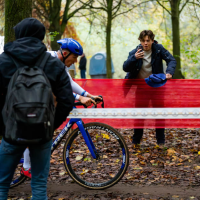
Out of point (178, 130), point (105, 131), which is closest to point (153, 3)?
point (178, 130)

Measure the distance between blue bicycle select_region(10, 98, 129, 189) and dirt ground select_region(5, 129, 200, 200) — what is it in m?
0.16

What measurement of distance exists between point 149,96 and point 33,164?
3.38 meters

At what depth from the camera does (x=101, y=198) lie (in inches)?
159

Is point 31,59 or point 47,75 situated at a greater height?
point 31,59

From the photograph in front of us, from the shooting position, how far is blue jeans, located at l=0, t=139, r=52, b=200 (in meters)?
2.66

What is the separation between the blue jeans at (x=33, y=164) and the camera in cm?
266

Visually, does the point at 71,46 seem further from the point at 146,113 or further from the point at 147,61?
the point at 147,61

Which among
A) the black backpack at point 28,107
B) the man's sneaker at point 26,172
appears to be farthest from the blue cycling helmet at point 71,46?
the man's sneaker at point 26,172

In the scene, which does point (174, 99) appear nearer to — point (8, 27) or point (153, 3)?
point (8, 27)

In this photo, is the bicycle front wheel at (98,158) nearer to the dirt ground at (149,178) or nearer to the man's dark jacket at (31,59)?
the dirt ground at (149,178)

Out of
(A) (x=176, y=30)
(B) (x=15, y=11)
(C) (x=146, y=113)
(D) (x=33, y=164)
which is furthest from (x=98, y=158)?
(A) (x=176, y=30)

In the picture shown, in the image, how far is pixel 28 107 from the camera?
242 centimetres

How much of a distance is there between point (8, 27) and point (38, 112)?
449 centimetres

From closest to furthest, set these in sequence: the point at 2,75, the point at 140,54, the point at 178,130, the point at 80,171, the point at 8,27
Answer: the point at 2,75 < the point at 80,171 < the point at 140,54 < the point at 8,27 < the point at 178,130
